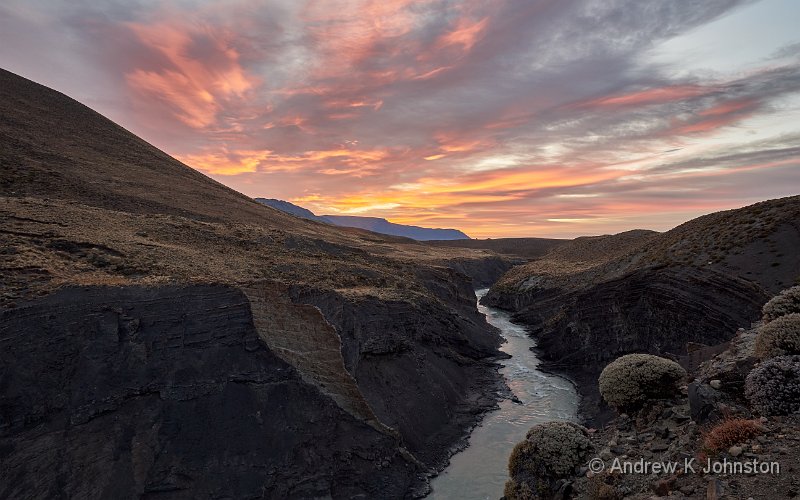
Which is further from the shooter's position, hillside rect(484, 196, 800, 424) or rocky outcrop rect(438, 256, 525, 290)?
rocky outcrop rect(438, 256, 525, 290)

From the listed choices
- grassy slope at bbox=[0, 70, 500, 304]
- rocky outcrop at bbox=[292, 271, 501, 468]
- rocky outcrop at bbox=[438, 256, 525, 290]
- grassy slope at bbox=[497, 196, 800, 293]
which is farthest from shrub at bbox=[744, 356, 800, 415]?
rocky outcrop at bbox=[438, 256, 525, 290]

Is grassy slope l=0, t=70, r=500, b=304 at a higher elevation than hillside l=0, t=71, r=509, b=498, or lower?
higher

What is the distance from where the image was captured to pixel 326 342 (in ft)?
98.1

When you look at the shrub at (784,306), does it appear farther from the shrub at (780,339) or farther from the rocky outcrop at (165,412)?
the rocky outcrop at (165,412)

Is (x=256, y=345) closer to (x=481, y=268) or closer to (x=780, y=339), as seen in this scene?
(x=780, y=339)

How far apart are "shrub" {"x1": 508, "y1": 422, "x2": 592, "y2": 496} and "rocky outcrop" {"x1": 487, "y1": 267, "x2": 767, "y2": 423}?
16190mm

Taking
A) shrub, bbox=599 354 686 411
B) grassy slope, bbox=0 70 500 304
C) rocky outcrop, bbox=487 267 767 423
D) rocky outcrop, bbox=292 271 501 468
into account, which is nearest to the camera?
shrub, bbox=599 354 686 411

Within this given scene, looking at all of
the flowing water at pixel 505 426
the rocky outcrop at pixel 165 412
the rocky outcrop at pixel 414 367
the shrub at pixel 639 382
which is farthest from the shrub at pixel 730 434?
the rocky outcrop at pixel 414 367

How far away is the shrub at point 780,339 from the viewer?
1495cm

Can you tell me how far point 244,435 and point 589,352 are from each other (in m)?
38.0

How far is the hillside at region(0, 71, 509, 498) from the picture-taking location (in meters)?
21.0

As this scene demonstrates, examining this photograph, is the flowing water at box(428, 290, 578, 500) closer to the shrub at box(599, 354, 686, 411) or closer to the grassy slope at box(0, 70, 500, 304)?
the shrub at box(599, 354, 686, 411)

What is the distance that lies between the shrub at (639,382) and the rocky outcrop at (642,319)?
11.6m

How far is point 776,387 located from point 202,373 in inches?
1043
